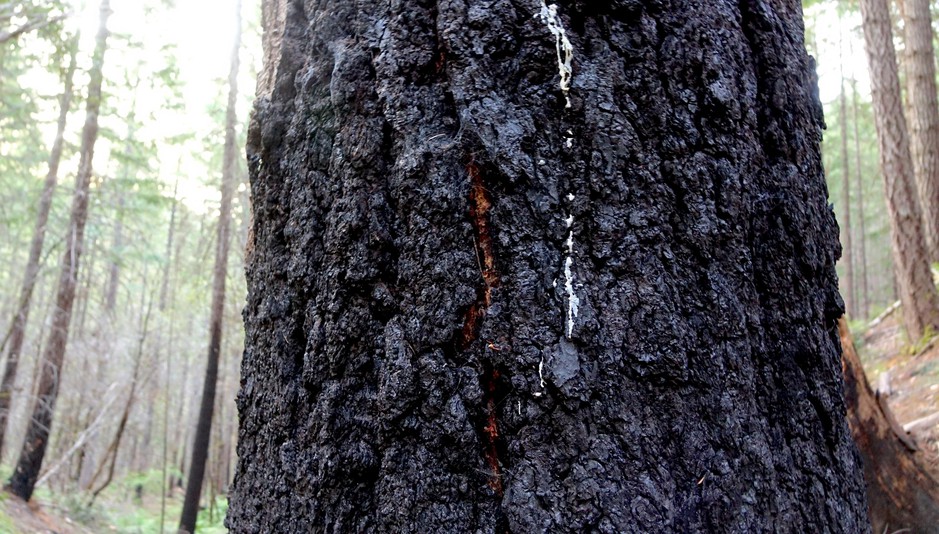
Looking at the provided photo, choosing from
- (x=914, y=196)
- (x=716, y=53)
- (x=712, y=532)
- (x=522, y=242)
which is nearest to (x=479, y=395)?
(x=522, y=242)

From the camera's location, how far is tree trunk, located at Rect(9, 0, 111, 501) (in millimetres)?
12117

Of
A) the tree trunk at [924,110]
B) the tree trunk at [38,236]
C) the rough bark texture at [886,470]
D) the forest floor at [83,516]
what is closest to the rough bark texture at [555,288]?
the rough bark texture at [886,470]

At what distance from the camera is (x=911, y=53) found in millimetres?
9289

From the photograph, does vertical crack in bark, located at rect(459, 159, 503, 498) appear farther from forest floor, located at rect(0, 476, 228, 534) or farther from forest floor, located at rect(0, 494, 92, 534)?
forest floor, located at rect(0, 494, 92, 534)

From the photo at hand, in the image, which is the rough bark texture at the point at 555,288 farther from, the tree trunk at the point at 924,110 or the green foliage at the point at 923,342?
the tree trunk at the point at 924,110

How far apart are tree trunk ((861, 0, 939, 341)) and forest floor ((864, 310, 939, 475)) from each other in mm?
449

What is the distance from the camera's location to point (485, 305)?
1.23 metres

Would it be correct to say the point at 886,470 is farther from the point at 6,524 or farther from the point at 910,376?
the point at 6,524

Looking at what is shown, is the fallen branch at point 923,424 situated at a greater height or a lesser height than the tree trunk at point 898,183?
lesser

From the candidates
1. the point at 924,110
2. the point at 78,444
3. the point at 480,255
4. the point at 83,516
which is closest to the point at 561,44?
the point at 480,255

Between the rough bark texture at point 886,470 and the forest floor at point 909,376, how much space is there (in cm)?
34

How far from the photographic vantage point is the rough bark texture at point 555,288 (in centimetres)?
118

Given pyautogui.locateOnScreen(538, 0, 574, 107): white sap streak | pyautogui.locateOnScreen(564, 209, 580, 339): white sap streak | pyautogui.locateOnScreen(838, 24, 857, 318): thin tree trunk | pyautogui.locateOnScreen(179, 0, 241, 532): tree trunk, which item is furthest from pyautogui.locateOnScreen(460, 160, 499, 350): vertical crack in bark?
pyautogui.locateOnScreen(838, 24, 857, 318): thin tree trunk

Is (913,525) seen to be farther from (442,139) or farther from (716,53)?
(442,139)
